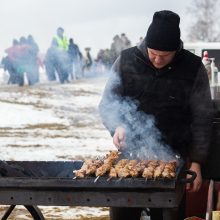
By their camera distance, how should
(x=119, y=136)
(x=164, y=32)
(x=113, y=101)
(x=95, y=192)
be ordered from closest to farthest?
(x=95, y=192) < (x=164, y=32) < (x=119, y=136) < (x=113, y=101)

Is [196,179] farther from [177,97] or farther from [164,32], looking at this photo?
[164,32]

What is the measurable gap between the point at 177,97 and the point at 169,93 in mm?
64

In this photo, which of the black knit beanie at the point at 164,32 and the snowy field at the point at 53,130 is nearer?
the black knit beanie at the point at 164,32

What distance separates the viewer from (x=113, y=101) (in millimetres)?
4094

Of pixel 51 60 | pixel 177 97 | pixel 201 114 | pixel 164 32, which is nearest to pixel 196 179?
pixel 201 114

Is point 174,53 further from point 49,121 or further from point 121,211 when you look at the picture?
point 49,121

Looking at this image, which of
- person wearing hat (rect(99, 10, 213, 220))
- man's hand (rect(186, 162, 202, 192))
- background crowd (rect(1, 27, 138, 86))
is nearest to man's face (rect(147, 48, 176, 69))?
person wearing hat (rect(99, 10, 213, 220))

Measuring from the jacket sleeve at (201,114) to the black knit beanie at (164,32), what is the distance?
1.01 ft

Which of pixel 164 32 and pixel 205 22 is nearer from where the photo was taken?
pixel 164 32

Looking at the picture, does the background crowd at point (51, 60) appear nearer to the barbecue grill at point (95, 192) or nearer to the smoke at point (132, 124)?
the smoke at point (132, 124)

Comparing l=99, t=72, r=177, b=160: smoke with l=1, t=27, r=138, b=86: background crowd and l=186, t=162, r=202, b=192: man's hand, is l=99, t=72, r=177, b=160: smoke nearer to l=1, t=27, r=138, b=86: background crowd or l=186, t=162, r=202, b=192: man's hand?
l=186, t=162, r=202, b=192: man's hand

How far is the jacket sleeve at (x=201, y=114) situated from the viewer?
3.87m

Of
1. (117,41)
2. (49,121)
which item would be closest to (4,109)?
(49,121)

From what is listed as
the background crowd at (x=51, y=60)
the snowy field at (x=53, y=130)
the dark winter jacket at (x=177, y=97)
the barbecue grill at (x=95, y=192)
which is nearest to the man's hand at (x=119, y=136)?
the dark winter jacket at (x=177, y=97)
